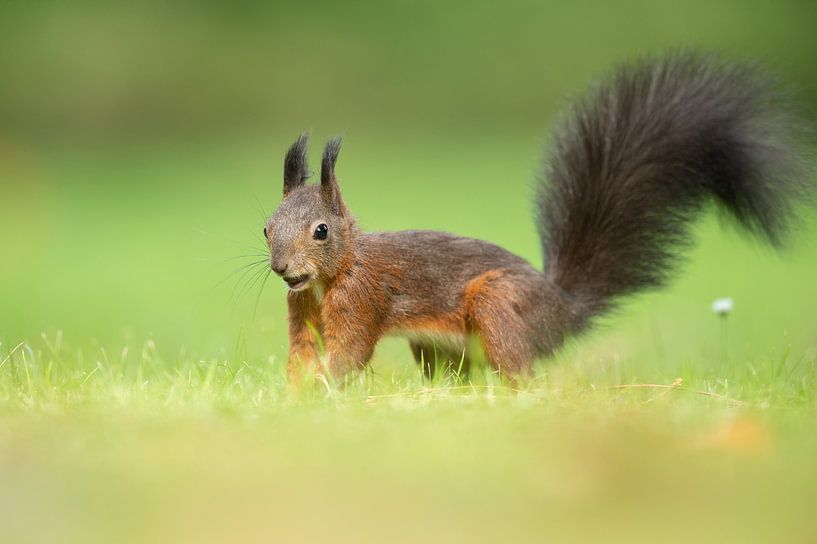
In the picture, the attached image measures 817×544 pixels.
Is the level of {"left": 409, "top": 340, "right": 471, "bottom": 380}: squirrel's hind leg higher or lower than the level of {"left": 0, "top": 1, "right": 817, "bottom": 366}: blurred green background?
lower

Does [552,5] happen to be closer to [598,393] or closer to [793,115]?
[793,115]

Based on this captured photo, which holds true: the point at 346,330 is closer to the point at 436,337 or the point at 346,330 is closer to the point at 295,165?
the point at 436,337

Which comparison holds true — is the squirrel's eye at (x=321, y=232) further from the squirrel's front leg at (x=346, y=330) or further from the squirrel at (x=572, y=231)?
the squirrel's front leg at (x=346, y=330)

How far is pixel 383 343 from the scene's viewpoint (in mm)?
4473

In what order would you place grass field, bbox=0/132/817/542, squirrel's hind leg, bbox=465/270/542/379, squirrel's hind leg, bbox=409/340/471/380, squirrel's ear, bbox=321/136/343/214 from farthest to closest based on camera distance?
1. squirrel's hind leg, bbox=409/340/471/380
2. squirrel's hind leg, bbox=465/270/542/379
3. squirrel's ear, bbox=321/136/343/214
4. grass field, bbox=0/132/817/542

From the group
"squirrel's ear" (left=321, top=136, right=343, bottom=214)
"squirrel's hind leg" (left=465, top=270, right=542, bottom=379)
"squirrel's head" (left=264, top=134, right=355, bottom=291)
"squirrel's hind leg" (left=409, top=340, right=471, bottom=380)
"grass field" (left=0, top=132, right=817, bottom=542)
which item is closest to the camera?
"grass field" (left=0, top=132, right=817, bottom=542)

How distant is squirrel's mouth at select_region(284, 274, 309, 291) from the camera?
3951 mm

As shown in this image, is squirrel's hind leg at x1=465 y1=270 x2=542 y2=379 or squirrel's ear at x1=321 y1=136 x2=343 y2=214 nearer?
squirrel's ear at x1=321 y1=136 x2=343 y2=214

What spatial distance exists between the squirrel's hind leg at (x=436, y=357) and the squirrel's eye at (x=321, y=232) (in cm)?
60

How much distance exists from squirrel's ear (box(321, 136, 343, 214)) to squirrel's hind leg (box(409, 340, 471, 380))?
62 centimetres

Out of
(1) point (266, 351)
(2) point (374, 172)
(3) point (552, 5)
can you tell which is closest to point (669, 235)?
(1) point (266, 351)

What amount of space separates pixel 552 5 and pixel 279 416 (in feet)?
55.0

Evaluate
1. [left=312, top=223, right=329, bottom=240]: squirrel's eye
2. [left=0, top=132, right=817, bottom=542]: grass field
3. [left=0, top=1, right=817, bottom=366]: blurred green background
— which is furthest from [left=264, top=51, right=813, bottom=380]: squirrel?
[left=0, top=1, right=817, bottom=366]: blurred green background

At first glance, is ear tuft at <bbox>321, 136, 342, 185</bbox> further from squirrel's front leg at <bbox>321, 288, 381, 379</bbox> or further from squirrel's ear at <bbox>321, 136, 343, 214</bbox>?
squirrel's front leg at <bbox>321, 288, 381, 379</bbox>
